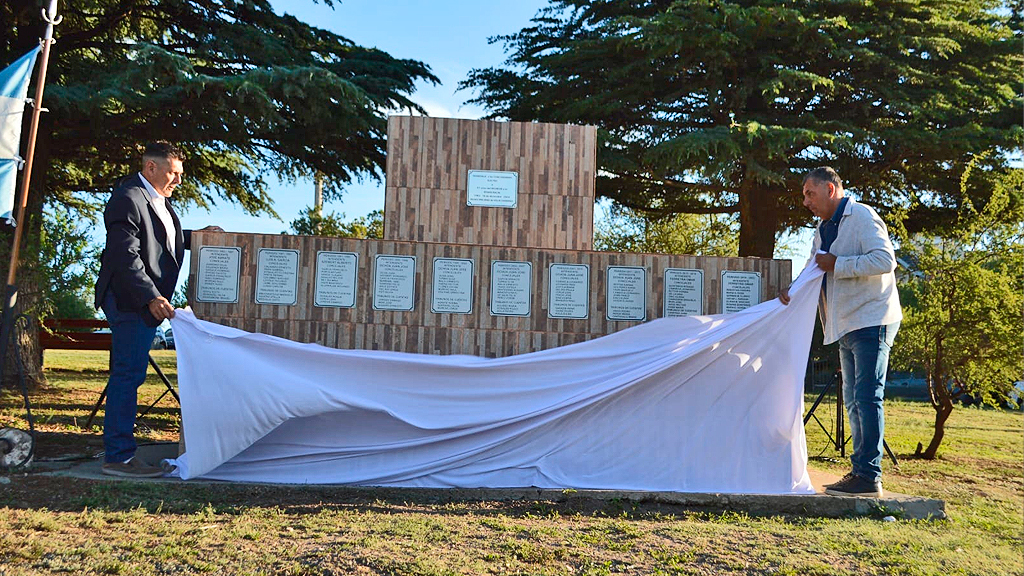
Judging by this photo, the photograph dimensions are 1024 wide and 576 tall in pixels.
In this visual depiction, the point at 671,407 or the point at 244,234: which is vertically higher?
the point at 244,234

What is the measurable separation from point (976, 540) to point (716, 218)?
14599 mm

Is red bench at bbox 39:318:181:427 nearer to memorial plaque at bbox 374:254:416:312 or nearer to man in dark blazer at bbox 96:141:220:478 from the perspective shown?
man in dark blazer at bbox 96:141:220:478

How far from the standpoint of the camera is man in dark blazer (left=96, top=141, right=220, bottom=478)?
4.66 m

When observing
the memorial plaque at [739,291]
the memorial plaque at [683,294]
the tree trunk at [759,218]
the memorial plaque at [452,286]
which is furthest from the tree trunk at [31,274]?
the tree trunk at [759,218]

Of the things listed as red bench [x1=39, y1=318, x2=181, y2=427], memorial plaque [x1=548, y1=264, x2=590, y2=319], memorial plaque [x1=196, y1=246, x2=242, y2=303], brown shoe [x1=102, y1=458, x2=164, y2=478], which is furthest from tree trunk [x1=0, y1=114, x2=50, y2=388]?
memorial plaque [x1=548, y1=264, x2=590, y2=319]

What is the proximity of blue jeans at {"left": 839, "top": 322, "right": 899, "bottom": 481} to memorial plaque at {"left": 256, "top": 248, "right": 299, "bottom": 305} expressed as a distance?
3.67 metres

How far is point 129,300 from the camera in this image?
469cm

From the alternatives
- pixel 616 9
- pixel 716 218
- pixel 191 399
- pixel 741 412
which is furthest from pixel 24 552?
pixel 716 218

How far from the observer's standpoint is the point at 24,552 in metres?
3.22

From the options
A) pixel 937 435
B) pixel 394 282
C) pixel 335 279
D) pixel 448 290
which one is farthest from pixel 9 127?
pixel 937 435

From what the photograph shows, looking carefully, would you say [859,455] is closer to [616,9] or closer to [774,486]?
[774,486]

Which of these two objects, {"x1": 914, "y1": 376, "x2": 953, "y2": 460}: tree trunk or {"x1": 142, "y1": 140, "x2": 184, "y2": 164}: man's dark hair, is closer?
{"x1": 142, "y1": 140, "x2": 184, "y2": 164}: man's dark hair

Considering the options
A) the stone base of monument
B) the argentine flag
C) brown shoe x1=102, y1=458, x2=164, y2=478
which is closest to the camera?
the stone base of monument

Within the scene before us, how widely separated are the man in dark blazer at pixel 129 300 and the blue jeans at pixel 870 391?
4.23 meters
